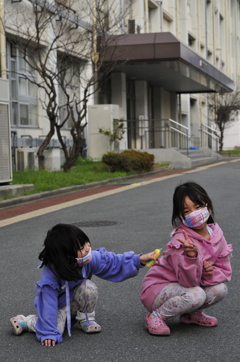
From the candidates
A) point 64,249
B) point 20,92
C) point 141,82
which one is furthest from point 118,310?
point 141,82

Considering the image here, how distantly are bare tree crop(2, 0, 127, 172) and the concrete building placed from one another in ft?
0.42

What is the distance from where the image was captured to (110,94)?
30672mm

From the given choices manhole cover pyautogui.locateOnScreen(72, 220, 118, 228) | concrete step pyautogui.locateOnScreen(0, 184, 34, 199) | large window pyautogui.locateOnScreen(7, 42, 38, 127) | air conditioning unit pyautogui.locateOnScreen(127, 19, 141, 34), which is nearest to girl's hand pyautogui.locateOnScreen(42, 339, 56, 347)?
manhole cover pyautogui.locateOnScreen(72, 220, 118, 228)

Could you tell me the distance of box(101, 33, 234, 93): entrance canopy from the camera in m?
25.6

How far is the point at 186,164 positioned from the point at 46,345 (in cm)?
2321

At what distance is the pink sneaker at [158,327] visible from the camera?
4114 mm

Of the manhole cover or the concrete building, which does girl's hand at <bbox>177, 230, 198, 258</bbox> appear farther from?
the concrete building

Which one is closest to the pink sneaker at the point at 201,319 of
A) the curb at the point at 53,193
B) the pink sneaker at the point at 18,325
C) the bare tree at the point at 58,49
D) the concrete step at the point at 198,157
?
the pink sneaker at the point at 18,325

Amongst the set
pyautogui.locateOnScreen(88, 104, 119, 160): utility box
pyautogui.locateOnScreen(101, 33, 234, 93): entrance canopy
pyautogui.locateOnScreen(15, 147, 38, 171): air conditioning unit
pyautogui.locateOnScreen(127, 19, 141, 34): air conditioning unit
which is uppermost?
pyautogui.locateOnScreen(127, 19, 141, 34): air conditioning unit

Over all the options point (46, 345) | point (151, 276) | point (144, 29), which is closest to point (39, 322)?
point (46, 345)

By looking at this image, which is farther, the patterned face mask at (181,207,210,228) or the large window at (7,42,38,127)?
the large window at (7,42,38,127)

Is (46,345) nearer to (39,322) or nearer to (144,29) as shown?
(39,322)

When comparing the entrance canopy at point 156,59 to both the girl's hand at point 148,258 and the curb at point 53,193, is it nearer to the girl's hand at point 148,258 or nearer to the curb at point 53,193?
the curb at point 53,193

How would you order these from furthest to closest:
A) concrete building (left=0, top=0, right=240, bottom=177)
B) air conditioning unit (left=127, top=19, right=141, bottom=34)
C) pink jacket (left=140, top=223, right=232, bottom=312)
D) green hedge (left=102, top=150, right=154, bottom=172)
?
air conditioning unit (left=127, top=19, right=141, bottom=34) → concrete building (left=0, top=0, right=240, bottom=177) → green hedge (left=102, top=150, right=154, bottom=172) → pink jacket (left=140, top=223, right=232, bottom=312)
